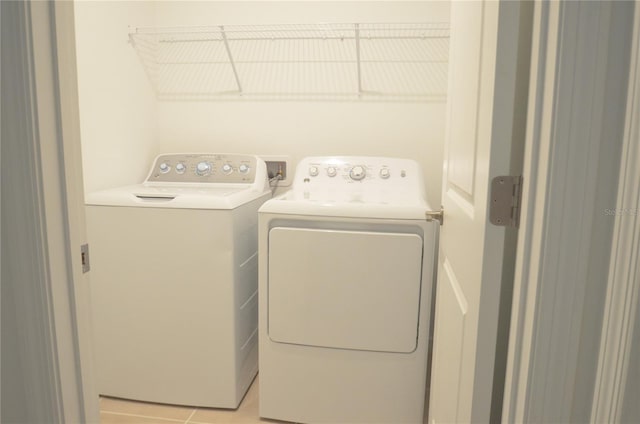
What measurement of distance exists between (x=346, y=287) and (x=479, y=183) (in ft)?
3.26

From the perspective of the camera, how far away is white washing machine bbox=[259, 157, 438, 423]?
1.64 meters

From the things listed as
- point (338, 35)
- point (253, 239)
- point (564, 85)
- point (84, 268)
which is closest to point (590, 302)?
point (564, 85)

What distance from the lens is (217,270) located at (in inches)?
70.8

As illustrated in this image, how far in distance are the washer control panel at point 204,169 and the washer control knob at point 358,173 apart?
0.51 m

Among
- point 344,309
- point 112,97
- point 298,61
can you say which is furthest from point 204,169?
point 344,309

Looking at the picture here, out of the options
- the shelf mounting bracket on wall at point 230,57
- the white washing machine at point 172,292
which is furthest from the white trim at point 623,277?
the shelf mounting bracket on wall at point 230,57

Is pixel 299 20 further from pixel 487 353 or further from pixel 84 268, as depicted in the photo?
pixel 487 353

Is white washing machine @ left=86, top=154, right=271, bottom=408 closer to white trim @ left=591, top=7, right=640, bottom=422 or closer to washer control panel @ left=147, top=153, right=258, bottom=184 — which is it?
washer control panel @ left=147, top=153, right=258, bottom=184

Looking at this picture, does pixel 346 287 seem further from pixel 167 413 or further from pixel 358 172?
pixel 167 413

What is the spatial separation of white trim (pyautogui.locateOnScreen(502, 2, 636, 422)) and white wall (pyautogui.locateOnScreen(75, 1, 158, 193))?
1.87 metres

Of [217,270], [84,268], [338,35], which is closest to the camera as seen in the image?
[84,268]

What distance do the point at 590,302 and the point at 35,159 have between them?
2.95 ft

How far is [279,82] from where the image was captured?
2406 millimetres

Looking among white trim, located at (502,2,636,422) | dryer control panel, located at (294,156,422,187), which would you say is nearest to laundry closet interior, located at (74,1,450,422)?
dryer control panel, located at (294,156,422,187)
